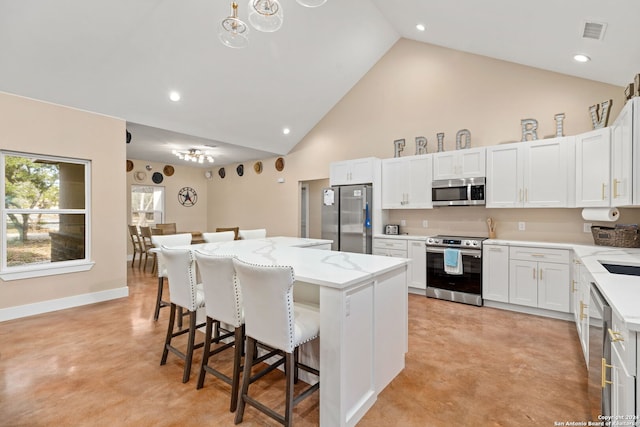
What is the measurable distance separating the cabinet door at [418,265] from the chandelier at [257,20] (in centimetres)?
344

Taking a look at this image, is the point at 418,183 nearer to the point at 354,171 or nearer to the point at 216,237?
the point at 354,171

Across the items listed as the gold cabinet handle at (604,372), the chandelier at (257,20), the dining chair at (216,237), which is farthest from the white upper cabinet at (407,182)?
the gold cabinet handle at (604,372)

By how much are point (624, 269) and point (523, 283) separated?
1.41m

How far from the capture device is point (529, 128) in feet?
13.0

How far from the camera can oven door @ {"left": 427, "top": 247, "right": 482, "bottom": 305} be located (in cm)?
401

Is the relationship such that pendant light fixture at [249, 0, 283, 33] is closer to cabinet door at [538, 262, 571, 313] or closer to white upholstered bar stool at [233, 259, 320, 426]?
white upholstered bar stool at [233, 259, 320, 426]

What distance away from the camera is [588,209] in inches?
137

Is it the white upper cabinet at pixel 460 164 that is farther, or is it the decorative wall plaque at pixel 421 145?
the decorative wall plaque at pixel 421 145

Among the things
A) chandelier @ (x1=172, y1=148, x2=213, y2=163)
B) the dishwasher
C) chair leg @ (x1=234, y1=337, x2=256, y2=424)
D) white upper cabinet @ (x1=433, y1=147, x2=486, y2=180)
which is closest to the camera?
the dishwasher

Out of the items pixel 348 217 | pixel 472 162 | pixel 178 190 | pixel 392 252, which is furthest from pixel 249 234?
pixel 178 190

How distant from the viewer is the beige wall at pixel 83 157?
3.53 m

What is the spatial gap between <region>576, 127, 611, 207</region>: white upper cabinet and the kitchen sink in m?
0.99

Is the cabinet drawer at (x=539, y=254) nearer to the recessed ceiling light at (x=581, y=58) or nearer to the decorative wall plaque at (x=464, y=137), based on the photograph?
the decorative wall plaque at (x=464, y=137)

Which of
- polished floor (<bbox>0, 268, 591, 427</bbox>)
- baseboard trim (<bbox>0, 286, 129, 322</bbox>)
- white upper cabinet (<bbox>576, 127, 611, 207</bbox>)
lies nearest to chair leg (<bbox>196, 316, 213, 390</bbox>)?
polished floor (<bbox>0, 268, 591, 427</bbox>)
